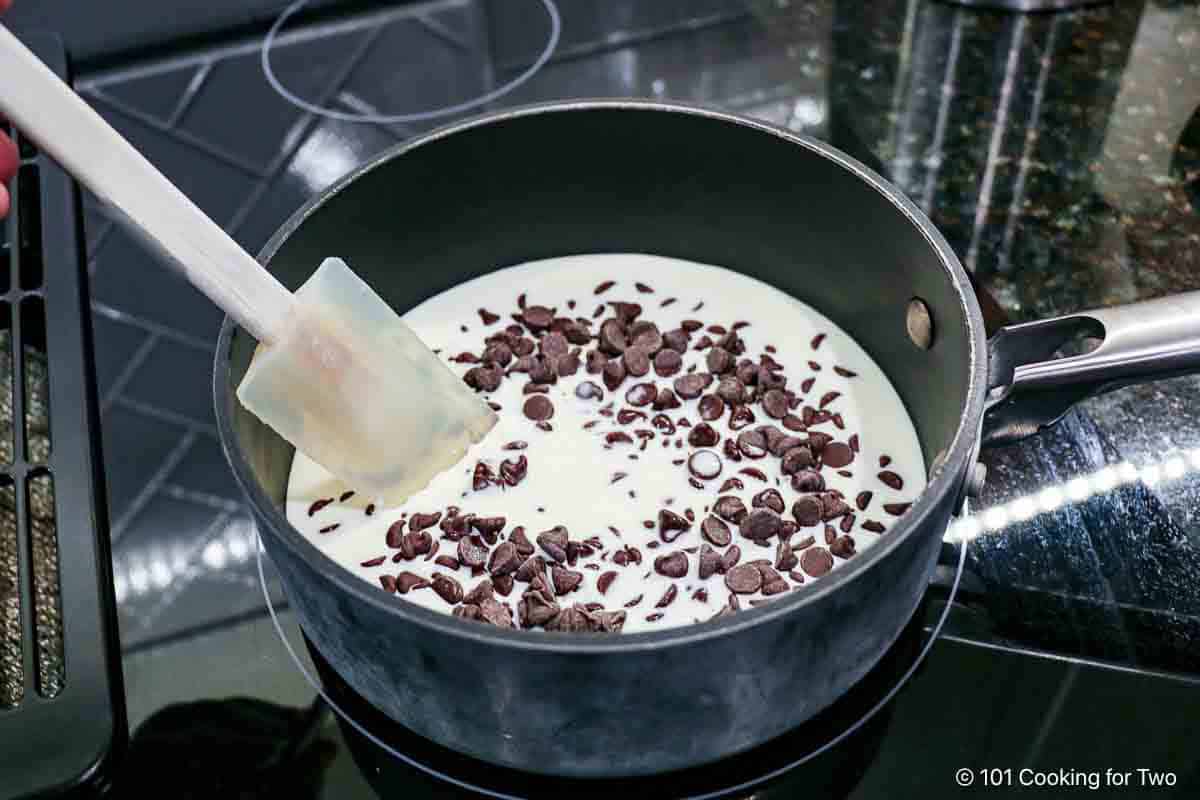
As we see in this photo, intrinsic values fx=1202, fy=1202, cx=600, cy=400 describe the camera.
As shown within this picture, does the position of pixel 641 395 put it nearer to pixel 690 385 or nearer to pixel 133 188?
pixel 690 385

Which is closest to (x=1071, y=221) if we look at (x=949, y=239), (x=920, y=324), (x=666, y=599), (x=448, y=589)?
(x=949, y=239)

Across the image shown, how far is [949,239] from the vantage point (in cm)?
129

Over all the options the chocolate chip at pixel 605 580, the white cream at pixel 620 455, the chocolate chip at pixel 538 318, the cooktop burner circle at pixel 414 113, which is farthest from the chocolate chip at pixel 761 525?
the cooktop burner circle at pixel 414 113

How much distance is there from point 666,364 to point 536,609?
32 centimetres

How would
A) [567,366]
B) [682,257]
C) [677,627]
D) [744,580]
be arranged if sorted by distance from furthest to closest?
[682,257], [567,366], [744,580], [677,627]

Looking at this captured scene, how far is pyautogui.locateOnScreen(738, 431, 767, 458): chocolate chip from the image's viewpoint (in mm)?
1081

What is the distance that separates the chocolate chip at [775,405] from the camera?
1116 millimetres

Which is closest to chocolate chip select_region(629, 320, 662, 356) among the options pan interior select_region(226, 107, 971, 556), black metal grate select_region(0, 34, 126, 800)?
pan interior select_region(226, 107, 971, 556)

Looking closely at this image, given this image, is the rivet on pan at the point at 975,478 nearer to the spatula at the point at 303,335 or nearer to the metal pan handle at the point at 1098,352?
the metal pan handle at the point at 1098,352

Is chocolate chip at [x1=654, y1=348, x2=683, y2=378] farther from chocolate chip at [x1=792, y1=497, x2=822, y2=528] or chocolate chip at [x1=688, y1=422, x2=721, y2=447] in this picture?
chocolate chip at [x1=792, y1=497, x2=822, y2=528]

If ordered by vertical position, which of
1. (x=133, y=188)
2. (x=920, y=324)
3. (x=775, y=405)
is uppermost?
(x=133, y=188)

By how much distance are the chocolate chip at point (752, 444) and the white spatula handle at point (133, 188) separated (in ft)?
1.38

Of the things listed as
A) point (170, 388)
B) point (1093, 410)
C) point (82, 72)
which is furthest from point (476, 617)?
point (82, 72)

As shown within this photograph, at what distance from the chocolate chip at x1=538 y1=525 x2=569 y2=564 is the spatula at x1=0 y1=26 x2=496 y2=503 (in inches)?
4.8
